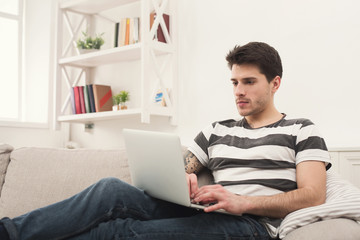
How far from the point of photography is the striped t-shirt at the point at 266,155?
1617mm

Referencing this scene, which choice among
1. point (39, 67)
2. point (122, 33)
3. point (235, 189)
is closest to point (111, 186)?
point (235, 189)

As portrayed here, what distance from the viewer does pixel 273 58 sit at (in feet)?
5.95

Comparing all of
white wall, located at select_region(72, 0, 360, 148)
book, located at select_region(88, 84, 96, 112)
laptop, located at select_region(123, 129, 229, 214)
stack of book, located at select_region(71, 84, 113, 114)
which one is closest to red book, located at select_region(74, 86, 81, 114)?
stack of book, located at select_region(71, 84, 113, 114)

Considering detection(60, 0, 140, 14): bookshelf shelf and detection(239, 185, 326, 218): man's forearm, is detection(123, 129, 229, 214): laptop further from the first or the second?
detection(60, 0, 140, 14): bookshelf shelf

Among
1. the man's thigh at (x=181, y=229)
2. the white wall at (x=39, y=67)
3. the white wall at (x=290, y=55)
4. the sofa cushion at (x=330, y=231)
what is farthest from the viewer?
the white wall at (x=39, y=67)

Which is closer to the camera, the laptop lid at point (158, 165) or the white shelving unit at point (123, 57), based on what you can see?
the laptop lid at point (158, 165)

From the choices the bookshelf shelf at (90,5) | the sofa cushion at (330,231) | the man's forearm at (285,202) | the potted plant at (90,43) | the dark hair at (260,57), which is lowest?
the sofa cushion at (330,231)

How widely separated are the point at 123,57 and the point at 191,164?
155cm

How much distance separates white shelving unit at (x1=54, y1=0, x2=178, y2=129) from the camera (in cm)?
287

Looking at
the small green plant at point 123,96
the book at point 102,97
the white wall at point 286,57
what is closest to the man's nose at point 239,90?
the white wall at point 286,57

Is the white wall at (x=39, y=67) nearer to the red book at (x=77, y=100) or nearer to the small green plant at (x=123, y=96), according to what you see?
the red book at (x=77, y=100)

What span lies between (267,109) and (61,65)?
2.10 meters

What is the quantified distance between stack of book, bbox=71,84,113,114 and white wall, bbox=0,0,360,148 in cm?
31

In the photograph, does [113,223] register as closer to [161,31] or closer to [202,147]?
[202,147]
